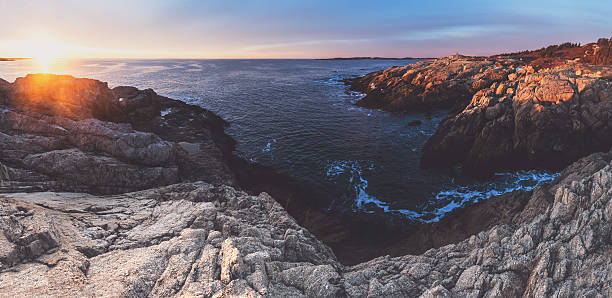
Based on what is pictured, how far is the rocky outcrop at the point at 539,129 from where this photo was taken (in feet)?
90.9

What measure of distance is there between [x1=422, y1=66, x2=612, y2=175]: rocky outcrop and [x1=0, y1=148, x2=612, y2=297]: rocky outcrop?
20.5 metres

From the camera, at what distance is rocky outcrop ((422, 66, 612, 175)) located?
27.7 m

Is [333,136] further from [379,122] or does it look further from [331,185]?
[331,185]

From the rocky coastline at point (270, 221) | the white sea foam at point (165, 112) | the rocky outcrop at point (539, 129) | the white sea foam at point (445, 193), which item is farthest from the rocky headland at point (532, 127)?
the white sea foam at point (165, 112)

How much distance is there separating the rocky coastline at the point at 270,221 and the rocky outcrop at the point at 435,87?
25.8 meters

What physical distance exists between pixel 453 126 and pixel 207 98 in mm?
67948

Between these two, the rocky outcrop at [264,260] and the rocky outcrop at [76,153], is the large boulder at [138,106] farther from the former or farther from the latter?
the rocky outcrop at [264,260]

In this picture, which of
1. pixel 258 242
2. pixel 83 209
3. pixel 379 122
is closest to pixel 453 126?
pixel 379 122

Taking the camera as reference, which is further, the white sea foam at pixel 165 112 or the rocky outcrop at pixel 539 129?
the white sea foam at pixel 165 112

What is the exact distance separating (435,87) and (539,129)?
37067mm

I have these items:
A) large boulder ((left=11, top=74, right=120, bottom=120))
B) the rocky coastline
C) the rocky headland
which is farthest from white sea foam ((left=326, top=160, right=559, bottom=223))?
large boulder ((left=11, top=74, right=120, bottom=120))

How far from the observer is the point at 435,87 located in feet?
204

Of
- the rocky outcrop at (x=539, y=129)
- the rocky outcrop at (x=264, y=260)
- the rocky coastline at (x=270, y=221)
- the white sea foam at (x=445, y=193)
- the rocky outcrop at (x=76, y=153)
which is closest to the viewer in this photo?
the rocky outcrop at (x=264, y=260)

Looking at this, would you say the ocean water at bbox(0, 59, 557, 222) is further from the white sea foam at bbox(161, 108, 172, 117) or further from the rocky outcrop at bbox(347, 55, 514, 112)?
the white sea foam at bbox(161, 108, 172, 117)
